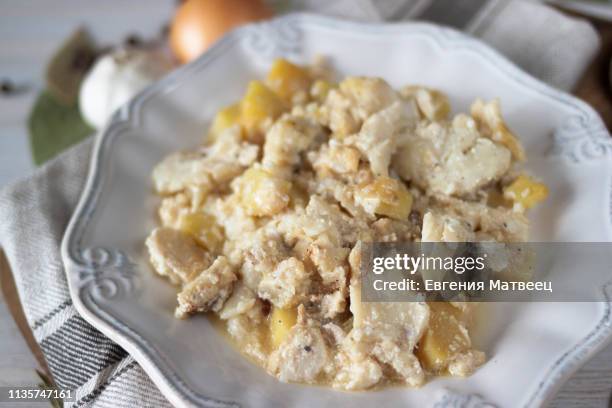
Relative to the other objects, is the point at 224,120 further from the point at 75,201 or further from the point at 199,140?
the point at 75,201

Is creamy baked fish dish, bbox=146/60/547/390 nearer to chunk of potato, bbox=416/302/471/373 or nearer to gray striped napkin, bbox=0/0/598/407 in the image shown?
chunk of potato, bbox=416/302/471/373

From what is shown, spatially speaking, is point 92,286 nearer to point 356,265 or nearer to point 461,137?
point 356,265

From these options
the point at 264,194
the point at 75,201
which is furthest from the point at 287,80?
the point at 75,201

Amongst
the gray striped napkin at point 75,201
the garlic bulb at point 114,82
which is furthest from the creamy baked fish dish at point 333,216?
the garlic bulb at point 114,82

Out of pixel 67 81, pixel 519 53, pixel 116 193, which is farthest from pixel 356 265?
pixel 67 81

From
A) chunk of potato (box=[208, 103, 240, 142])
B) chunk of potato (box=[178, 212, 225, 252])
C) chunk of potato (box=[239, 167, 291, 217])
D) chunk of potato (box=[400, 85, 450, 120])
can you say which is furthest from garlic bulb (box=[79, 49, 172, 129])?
chunk of potato (box=[400, 85, 450, 120])
